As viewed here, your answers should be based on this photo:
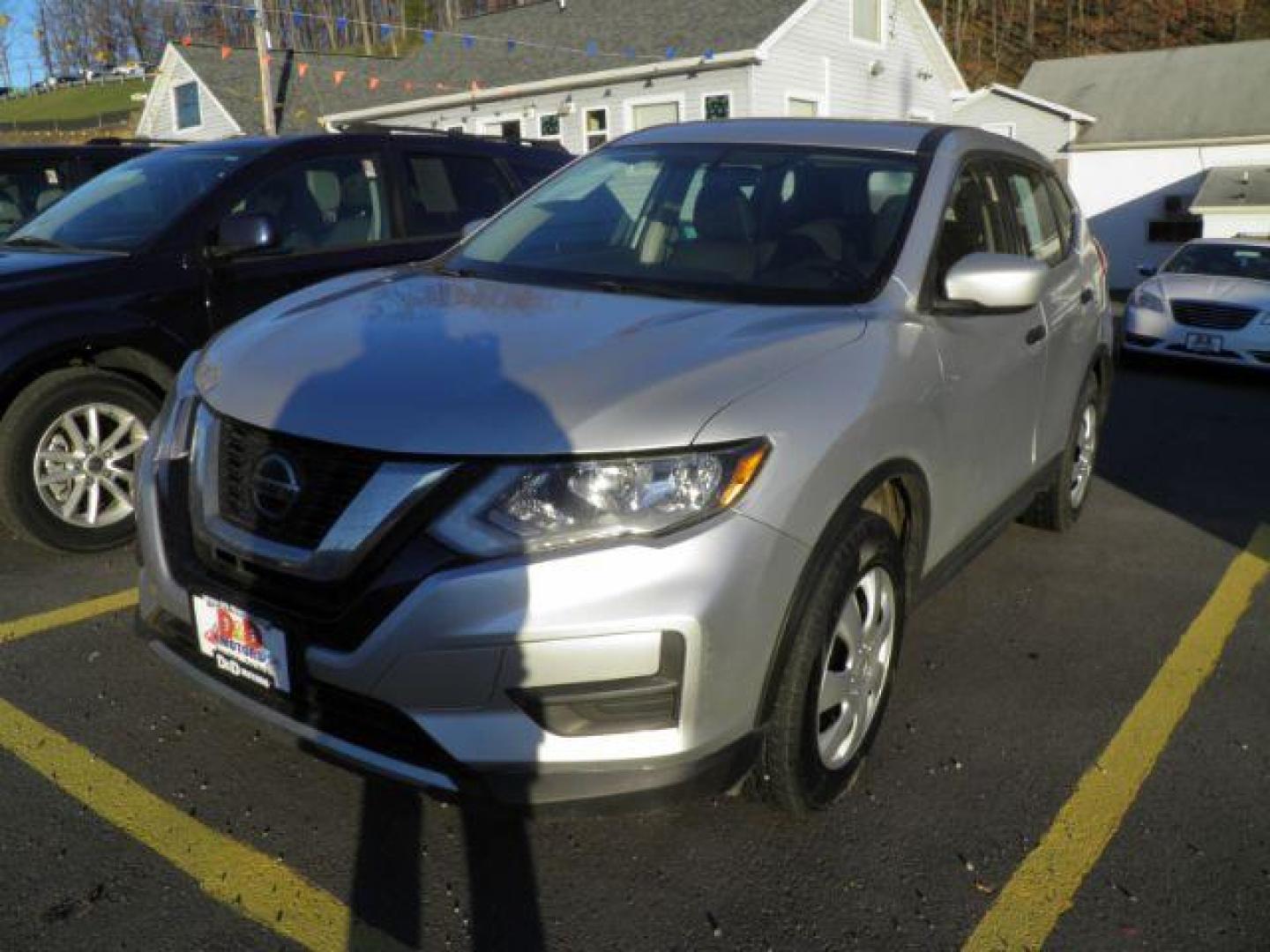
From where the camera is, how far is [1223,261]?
1142 cm

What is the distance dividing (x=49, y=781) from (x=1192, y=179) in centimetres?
3071

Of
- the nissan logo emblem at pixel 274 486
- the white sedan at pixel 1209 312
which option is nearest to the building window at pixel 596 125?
the white sedan at pixel 1209 312

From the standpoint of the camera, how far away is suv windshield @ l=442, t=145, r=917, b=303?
3.23 m

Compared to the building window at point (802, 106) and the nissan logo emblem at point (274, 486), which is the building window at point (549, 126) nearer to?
the building window at point (802, 106)

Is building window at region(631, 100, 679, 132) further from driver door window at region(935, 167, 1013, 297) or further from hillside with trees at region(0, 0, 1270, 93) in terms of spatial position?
hillside with trees at region(0, 0, 1270, 93)

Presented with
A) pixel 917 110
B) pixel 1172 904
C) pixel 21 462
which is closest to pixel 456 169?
pixel 21 462

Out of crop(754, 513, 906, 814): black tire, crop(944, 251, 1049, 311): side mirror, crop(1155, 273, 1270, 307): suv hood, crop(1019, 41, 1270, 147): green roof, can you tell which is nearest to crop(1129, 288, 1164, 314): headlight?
crop(1155, 273, 1270, 307): suv hood

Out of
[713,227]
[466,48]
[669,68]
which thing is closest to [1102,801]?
[713,227]

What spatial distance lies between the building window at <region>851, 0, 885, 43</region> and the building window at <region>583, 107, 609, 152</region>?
5.78m

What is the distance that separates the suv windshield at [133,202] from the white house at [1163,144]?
26905 millimetres

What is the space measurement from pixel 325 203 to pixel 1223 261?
9904 millimetres

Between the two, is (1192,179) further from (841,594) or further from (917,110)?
(841,594)

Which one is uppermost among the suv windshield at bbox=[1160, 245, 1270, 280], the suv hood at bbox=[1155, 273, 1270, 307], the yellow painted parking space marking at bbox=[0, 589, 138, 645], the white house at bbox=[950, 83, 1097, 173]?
the white house at bbox=[950, 83, 1097, 173]

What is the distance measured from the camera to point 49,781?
288 cm
